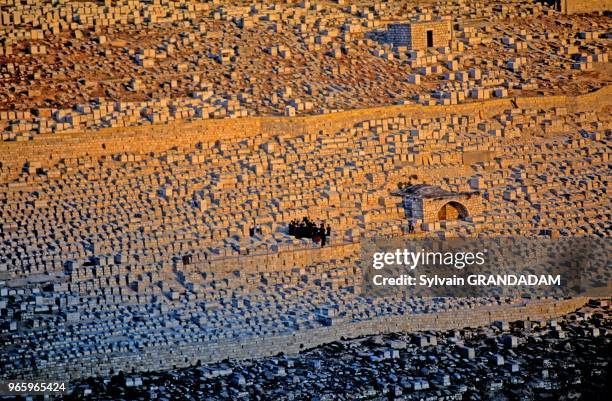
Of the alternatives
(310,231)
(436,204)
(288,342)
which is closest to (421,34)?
(436,204)

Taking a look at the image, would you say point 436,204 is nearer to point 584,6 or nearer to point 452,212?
point 452,212

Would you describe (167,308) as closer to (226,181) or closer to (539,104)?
(226,181)

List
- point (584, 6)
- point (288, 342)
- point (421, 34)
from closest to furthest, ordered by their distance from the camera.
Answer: point (288, 342) → point (421, 34) → point (584, 6)

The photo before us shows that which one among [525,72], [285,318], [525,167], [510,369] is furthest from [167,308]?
[525,72]

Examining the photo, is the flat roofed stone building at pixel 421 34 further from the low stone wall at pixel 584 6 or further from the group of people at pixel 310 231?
the group of people at pixel 310 231

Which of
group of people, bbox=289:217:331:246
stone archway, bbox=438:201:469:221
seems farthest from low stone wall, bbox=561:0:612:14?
group of people, bbox=289:217:331:246

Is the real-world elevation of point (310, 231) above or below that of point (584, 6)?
below

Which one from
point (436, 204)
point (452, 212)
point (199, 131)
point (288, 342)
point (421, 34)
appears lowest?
point (288, 342)

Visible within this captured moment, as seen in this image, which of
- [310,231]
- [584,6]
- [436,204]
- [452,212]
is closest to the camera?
[310,231]

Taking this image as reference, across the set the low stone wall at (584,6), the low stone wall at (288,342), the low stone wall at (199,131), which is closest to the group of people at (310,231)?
the low stone wall at (288,342)
